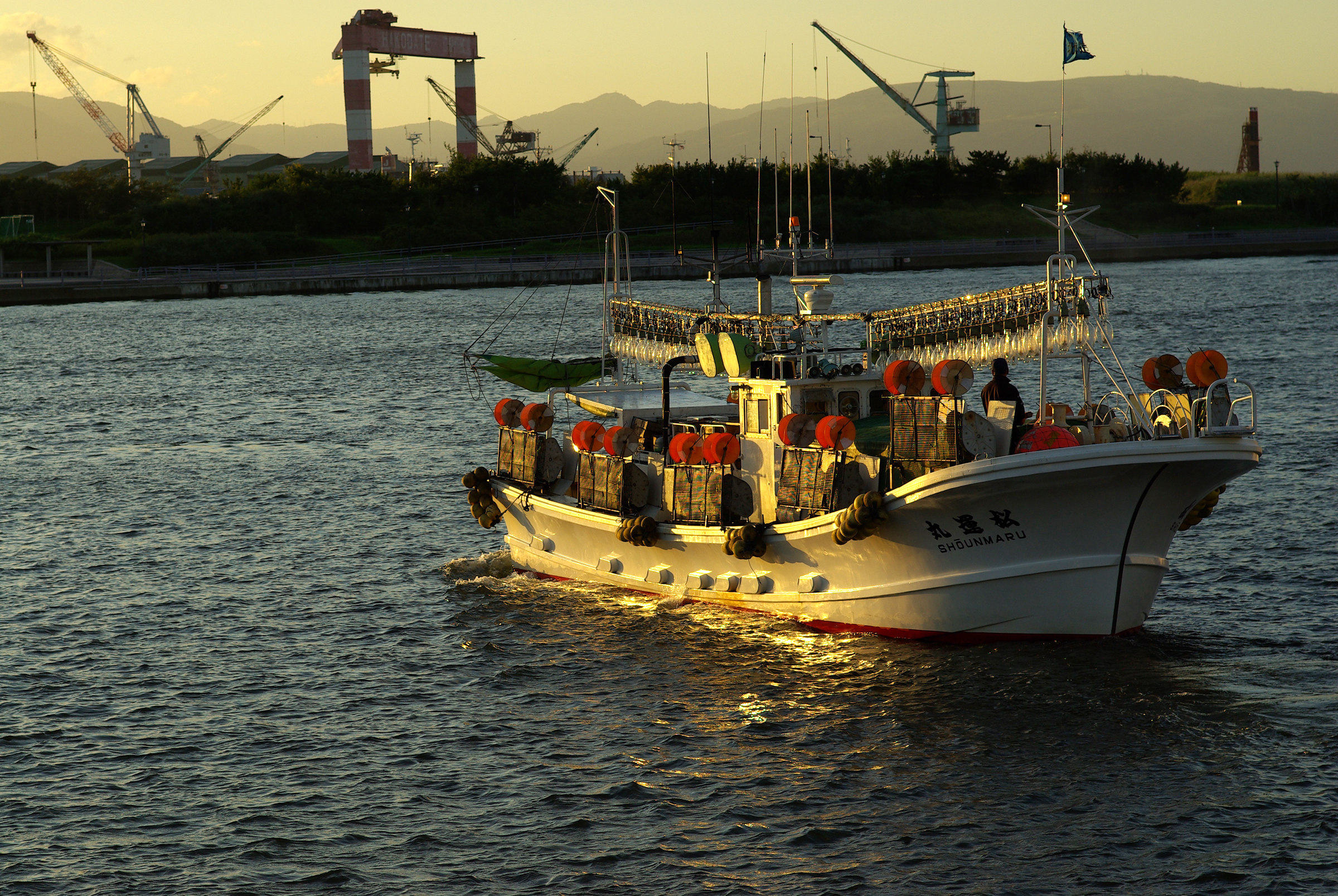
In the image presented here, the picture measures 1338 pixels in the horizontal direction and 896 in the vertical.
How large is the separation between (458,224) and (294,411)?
105663 mm

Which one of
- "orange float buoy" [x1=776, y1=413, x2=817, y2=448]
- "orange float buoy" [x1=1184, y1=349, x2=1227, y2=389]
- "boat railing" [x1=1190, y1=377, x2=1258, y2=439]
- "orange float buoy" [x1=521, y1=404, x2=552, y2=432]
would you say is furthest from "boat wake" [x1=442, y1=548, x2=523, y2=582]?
"boat railing" [x1=1190, y1=377, x2=1258, y2=439]

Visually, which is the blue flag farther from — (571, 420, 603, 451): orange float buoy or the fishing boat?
(571, 420, 603, 451): orange float buoy

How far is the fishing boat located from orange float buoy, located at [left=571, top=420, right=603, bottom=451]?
44 mm

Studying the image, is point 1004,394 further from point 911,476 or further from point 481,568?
point 481,568

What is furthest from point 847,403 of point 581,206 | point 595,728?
point 581,206

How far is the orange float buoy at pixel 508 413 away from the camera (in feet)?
96.8

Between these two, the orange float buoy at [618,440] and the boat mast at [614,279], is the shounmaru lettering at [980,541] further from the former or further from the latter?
the boat mast at [614,279]

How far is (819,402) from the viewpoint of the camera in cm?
2431

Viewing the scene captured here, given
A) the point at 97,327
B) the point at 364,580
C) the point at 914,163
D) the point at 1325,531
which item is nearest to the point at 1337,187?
the point at 914,163

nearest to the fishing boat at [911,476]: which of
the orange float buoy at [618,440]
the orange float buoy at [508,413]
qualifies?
the orange float buoy at [618,440]

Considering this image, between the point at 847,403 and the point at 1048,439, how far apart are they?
16.5 ft

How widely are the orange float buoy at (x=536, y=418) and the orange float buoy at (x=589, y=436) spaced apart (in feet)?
6.55

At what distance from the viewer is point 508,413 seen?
29531 millimetres

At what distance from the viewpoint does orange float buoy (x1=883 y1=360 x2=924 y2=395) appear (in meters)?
21.2
